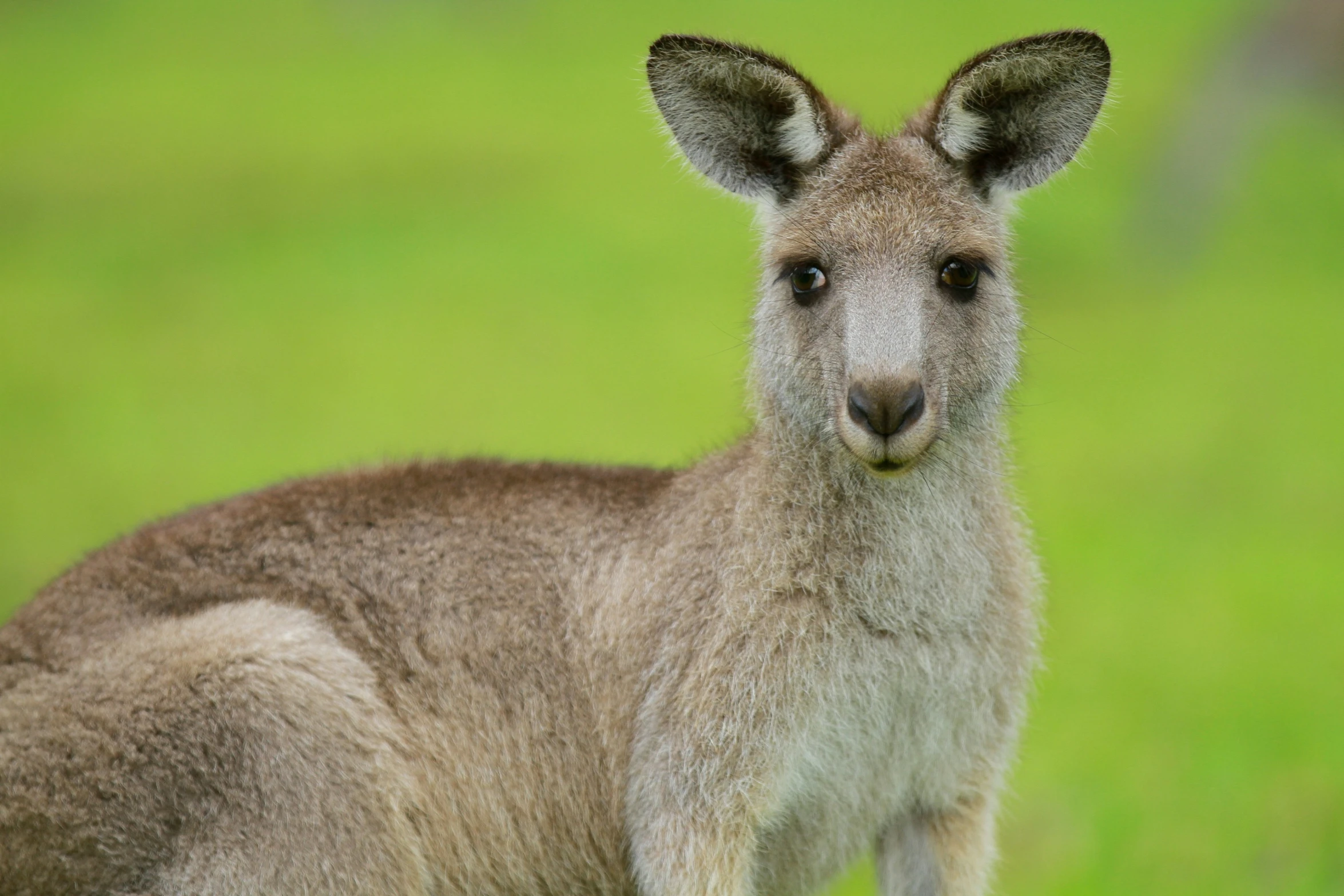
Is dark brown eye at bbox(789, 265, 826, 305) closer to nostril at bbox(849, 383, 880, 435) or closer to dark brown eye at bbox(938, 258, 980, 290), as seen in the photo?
dark brown eye at bbox(938, 258, 980, 290)

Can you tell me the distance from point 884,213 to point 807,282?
1.04ft

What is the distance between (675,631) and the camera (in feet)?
17.6

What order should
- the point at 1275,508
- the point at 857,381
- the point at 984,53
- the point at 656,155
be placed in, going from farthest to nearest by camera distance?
the point at 656,155 → the point at 1275,508 → the point at 984,53 → the point at 857,381

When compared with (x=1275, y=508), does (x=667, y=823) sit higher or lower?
higher

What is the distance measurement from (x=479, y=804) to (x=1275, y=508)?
9.80 meters

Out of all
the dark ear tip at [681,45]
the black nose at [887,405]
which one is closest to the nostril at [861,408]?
the black nose at [887,405]

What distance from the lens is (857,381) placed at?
191 inches

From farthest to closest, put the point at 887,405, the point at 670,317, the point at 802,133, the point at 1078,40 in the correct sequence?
the point at 670,317 < the point at 802,133 < the point at 1078,40 < the point at 887,405

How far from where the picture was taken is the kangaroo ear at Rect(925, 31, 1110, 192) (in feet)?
17.1

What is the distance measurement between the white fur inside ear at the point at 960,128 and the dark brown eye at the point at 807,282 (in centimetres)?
60

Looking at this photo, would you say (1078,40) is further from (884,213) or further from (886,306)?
(886,306)

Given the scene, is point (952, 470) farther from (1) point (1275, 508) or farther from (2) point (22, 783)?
(1) point (1275, 508)

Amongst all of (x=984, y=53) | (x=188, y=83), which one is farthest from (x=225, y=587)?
(x=188, y=83)

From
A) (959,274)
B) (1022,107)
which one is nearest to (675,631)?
(959,274)
